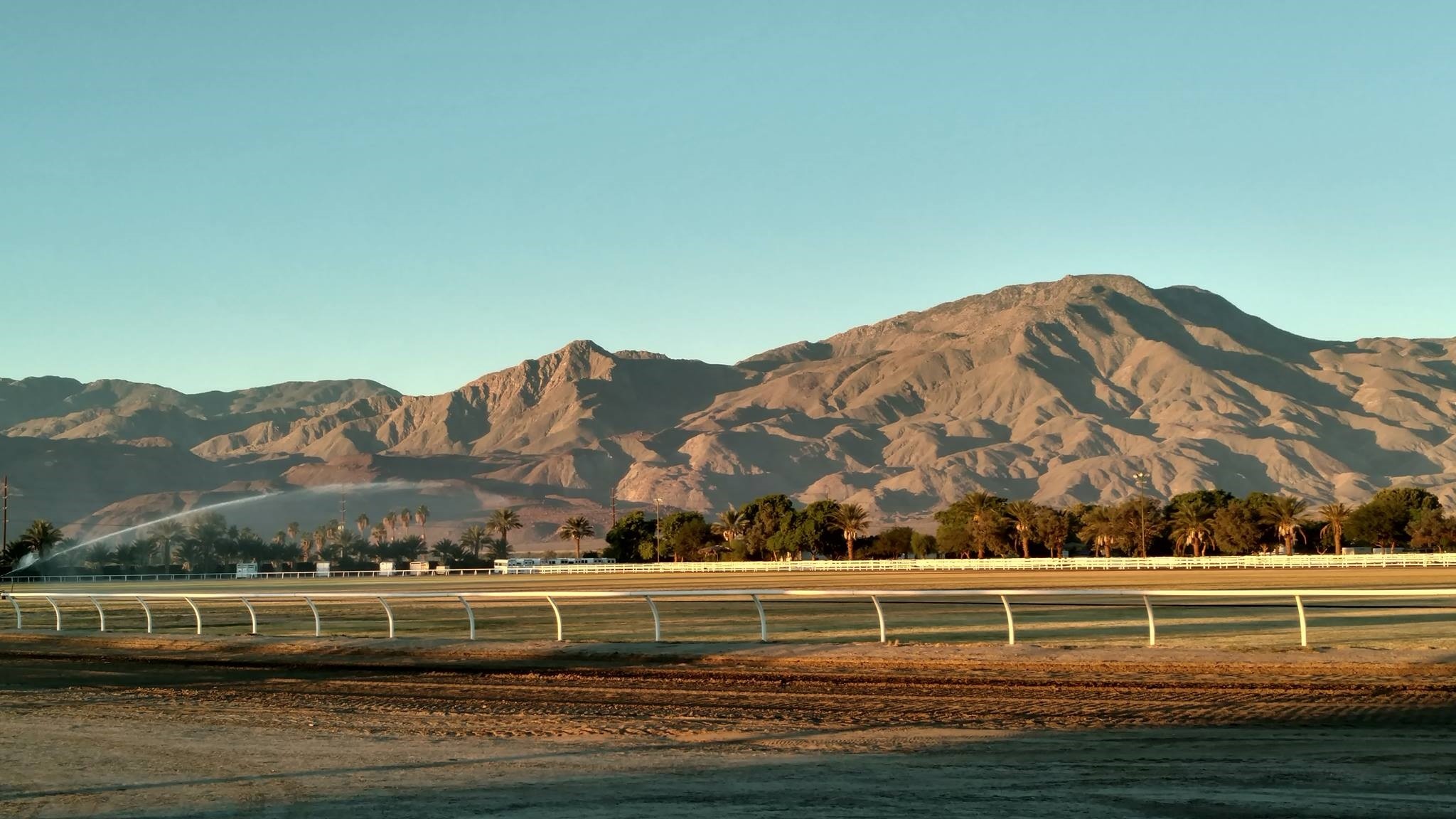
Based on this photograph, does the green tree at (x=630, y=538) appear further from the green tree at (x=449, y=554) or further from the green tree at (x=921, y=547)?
the green tree at (x=921, y=547)

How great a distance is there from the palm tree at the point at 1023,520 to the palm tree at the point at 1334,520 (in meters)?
27.0

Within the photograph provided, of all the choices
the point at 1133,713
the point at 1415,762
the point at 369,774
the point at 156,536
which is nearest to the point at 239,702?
the point at 369,774

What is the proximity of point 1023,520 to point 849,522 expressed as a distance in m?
19.3

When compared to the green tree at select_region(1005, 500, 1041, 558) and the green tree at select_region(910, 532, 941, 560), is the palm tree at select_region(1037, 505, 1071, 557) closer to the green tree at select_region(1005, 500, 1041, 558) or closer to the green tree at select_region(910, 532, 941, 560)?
the green tree at select_region(1005, 500, 1041, 558)

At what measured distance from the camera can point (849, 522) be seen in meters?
146

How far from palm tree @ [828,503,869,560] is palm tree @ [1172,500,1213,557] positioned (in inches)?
1254

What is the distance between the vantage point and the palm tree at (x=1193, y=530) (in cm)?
12531

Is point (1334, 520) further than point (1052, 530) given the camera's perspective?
No

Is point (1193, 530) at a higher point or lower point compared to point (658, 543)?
higher

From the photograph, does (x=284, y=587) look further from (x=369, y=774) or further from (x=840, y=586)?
(x=369, y=774)

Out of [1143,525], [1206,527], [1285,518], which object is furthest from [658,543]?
[1285,518]

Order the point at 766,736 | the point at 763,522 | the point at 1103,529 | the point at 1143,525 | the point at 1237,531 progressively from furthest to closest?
1. the point at 763,522
2. the point at 1103,529
3. the point at 1237,531
4. the point at 1143,525
5. the point at 766,736

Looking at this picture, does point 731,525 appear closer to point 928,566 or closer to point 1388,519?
point 928,566

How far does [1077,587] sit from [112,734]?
51595mm
